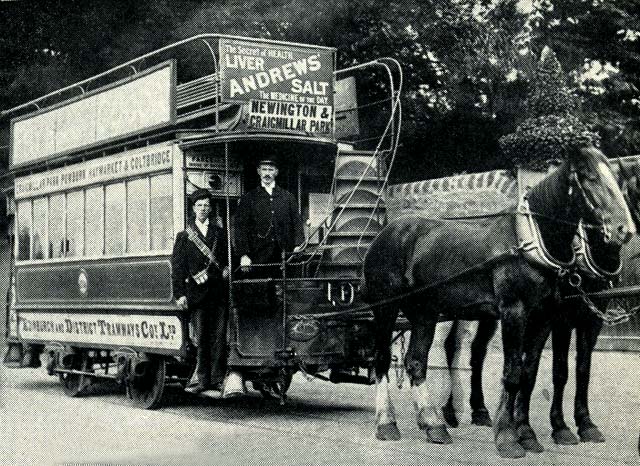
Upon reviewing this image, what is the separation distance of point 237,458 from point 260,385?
339 cm

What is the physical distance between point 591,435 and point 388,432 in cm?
167

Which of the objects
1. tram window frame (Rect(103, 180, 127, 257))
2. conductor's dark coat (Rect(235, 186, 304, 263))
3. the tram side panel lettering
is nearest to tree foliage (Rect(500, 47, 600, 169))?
conductor's dark coat (Rect(235, 186, 304, 263))

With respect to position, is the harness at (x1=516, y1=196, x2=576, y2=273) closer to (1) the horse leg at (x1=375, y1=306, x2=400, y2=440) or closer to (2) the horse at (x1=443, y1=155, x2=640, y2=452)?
(2) the horse at (x1=443, y1=155, x2=640, y2=452)

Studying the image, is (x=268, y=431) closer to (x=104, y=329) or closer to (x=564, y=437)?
(x=564, y=437)

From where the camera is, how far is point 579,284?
7.04 m

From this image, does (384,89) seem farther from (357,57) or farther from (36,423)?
(36,423)

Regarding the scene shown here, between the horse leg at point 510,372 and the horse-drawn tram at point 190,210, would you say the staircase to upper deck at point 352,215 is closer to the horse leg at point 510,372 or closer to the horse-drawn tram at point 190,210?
the horse-drawn tram at point 190,210

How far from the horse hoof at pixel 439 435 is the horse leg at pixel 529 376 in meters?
0.71

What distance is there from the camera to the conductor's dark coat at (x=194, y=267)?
979 centimetres

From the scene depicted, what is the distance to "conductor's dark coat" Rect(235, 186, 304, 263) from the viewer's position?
9.66 metres

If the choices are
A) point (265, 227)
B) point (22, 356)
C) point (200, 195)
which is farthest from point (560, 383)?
point (22, 356)

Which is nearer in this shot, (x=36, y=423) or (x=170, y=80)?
(x=36, y=423)

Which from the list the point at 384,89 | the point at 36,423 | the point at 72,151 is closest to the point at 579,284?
the point at 36,423

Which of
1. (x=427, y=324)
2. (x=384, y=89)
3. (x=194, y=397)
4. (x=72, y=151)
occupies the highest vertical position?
(x=384, y=89)
